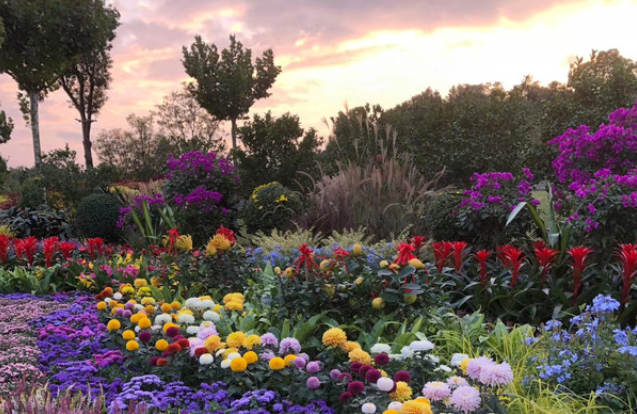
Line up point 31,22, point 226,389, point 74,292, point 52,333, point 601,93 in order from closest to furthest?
point 226,389 → point 52,333 → point 74,292 → point 601,93 → point 31,22

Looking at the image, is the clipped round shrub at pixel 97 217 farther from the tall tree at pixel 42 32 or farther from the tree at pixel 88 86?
the tree at pixel 88 86

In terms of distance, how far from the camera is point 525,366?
2930 millimetres

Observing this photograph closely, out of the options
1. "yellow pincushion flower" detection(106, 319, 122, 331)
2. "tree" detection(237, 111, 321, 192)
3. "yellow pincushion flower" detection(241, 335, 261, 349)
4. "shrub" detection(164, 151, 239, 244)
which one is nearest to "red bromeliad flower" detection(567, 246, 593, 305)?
"yellow pincushion flower" detection(241, 335, 261, 349)

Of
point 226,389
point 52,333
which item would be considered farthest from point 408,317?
point 52,333

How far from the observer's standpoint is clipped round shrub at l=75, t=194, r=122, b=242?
11086mm

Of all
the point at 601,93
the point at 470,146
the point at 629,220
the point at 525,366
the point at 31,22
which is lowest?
the point at 525,366

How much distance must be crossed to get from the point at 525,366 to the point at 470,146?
32.3 ft

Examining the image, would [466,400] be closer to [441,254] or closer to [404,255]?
[404,255]

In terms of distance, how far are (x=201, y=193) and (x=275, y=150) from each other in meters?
2.99

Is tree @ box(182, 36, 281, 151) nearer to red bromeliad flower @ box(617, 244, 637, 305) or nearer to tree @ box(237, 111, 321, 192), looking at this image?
tree @ box(237, 111, 321, 192)

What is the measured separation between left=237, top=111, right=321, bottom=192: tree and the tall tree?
8.37 metres

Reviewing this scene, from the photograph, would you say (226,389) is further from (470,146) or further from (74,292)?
(470,146)

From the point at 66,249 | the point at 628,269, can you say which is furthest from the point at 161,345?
the point at 66,249

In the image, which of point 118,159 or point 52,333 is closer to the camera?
point 52,333
